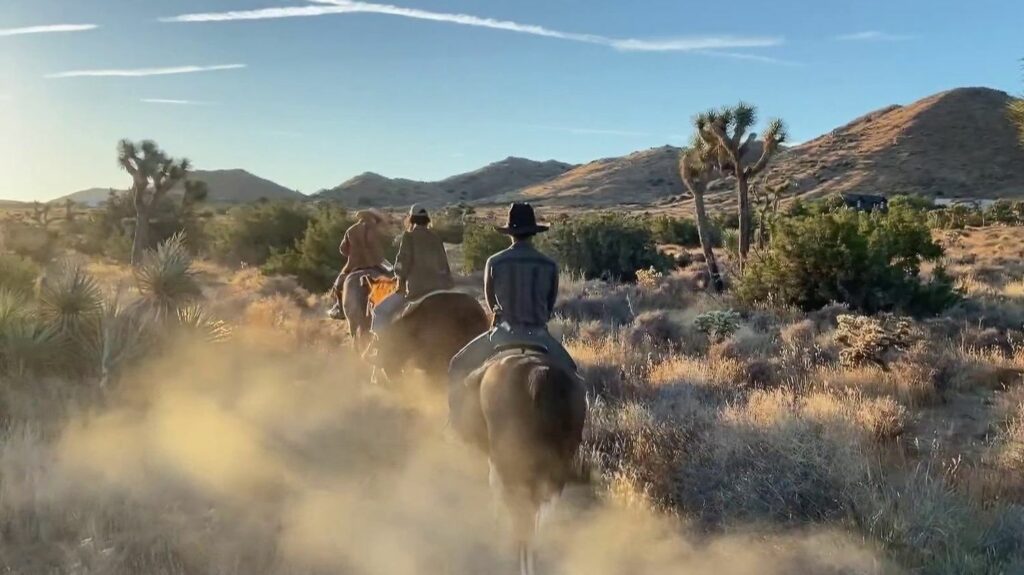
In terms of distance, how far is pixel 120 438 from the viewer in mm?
7262

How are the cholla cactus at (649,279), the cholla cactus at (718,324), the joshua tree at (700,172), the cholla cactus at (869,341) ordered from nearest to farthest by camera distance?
the cholla cactus at (869,341) → the cholla cactus at (718,324) → the cholla cactus at (649,279) → the joshua tree at (700,172)

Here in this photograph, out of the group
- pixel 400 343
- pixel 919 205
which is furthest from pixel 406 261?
pixel 919 205

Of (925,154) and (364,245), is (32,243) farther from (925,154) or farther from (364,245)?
(925,154)

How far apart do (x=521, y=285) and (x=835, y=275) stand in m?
11.7

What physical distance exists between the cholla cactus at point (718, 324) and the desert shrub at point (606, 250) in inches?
476

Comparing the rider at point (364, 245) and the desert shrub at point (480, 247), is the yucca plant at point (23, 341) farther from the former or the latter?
the desert shrub at point (480, 247)

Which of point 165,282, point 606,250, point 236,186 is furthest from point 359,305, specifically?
point 236,186

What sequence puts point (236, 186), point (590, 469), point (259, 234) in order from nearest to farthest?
point (590, 469) < point (259, 234) < point (236, 186)

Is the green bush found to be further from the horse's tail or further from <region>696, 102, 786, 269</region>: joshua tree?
the horse's tail

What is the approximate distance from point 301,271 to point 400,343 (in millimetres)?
15645

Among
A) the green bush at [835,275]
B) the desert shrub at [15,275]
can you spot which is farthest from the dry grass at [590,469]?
the green bush at [835,275]

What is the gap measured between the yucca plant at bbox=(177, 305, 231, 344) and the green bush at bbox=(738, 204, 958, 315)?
11.4 meters

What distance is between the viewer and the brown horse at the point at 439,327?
8.41 m

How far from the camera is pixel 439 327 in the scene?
8.42m
